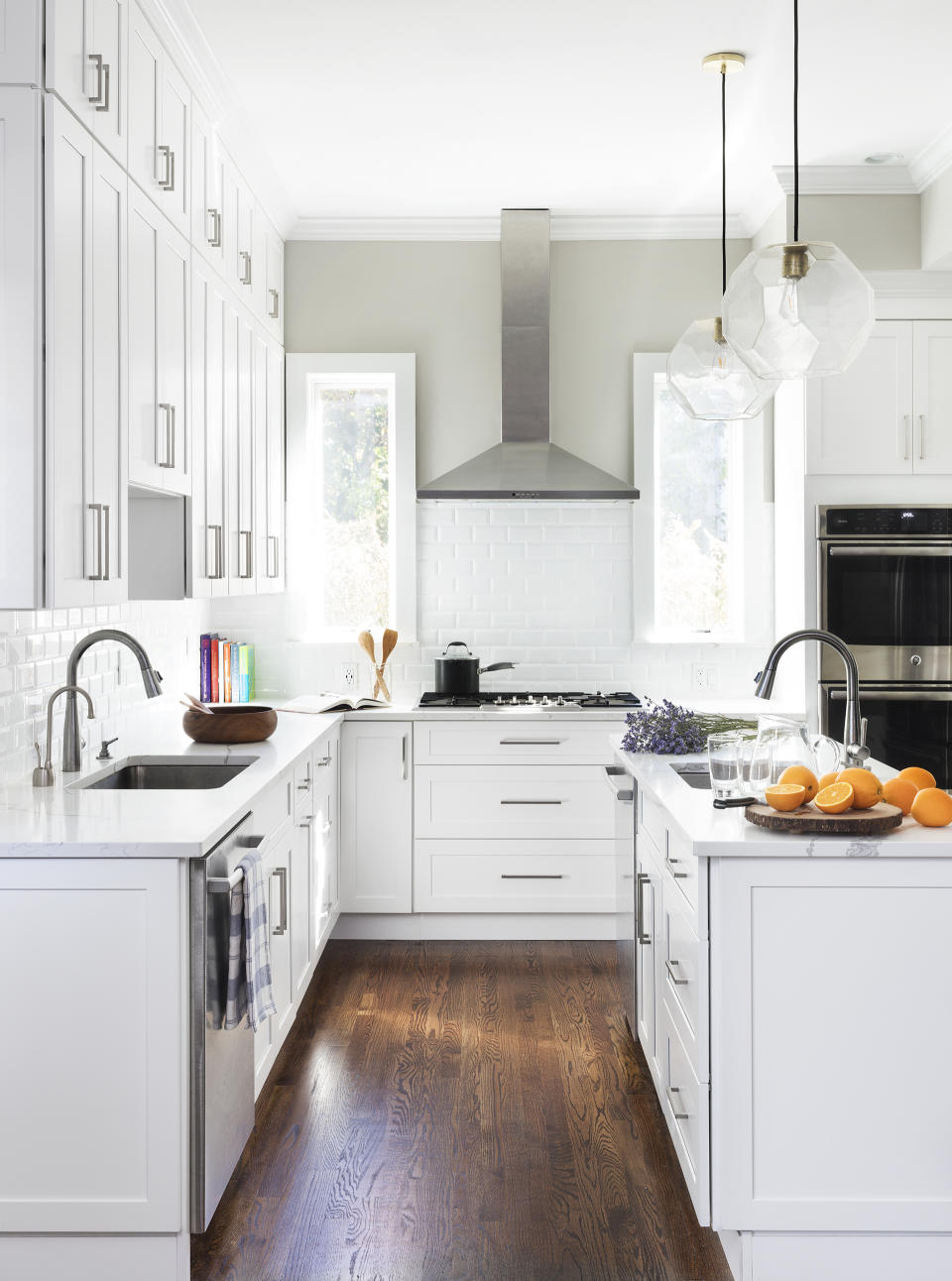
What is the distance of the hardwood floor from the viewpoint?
89.6 inches

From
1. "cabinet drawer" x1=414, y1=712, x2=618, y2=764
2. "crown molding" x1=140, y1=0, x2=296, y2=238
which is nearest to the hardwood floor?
"cabinet drawer" x1=414, y1=712, x2=618, y2=764

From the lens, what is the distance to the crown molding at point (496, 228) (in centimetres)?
477

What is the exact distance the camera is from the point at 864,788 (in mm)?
2141

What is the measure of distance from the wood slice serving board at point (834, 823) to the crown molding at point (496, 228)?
3.46 metres

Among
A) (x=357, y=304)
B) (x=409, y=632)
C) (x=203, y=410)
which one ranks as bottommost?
(x=409, y=632)

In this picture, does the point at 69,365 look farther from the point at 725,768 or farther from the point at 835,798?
the point at 835,798

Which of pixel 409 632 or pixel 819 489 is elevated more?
pixel 819 489

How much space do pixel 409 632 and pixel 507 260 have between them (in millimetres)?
1701

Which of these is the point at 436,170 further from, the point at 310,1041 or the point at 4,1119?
the point at 4,1119

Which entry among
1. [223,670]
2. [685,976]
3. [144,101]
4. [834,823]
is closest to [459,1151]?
[685,976]

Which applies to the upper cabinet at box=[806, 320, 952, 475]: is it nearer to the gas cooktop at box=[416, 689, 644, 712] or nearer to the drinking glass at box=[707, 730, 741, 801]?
the gas cooktop at box=[416, 689, 644, 712]

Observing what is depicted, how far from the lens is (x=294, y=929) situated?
3.27 metres

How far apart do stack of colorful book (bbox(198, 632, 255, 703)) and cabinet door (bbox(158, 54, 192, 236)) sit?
190 cm

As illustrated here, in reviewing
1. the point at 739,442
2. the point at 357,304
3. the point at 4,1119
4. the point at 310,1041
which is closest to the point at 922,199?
the point at 739,442
